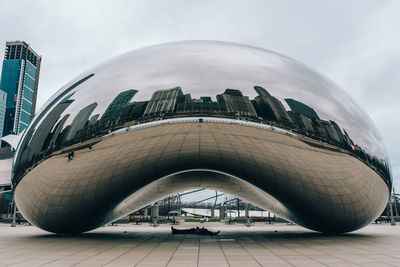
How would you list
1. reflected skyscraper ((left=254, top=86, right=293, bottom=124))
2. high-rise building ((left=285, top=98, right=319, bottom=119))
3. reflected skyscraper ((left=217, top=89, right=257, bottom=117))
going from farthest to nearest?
1. high-rise building ((left=285, top=98, right=319, bottom=119))
2. reflected skyscraper ((left=254, top=86, right=293, bottom=124))
3. reflected skyscraper ((left=217, top=89, right=257, bottom=117))

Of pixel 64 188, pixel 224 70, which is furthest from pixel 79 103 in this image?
pixel 224 70

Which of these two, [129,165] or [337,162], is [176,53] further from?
[337,162]

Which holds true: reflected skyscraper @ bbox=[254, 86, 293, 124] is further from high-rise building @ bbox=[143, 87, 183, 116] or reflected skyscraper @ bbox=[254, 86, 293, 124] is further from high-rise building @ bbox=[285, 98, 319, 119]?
high-rise building @ bbox=[143, 87, 183, 116]

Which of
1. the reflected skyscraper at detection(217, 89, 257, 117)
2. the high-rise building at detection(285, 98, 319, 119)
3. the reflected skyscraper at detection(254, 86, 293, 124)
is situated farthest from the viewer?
the high-rise building at detection(285, 98, 319, 119)

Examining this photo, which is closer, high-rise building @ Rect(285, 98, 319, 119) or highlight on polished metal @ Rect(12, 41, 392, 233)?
highlight on polished metal @ Rect(12, 41, 392, 233)

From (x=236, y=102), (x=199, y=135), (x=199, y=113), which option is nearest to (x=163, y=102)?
(x=199, y=113)

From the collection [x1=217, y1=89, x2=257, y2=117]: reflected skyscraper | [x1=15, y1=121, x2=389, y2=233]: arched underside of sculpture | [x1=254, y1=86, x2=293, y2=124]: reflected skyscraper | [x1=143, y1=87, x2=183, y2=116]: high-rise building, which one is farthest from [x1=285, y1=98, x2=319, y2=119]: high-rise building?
[x1=143, y1=87, x2=183, y2=116]: high-rise building

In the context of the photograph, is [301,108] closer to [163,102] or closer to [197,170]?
[197,170]

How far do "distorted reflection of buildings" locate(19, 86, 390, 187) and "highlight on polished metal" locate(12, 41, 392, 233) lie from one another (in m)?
0.03

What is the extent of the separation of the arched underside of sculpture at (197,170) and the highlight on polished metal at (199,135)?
30mm

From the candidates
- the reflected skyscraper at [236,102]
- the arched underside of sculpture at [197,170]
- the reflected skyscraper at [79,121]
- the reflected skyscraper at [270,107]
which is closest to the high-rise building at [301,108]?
the reflected skyscraper at [270,107]

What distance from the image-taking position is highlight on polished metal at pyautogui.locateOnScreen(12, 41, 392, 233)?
300 inches

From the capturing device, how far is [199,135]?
7.67 m

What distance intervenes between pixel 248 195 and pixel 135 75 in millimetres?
6403
